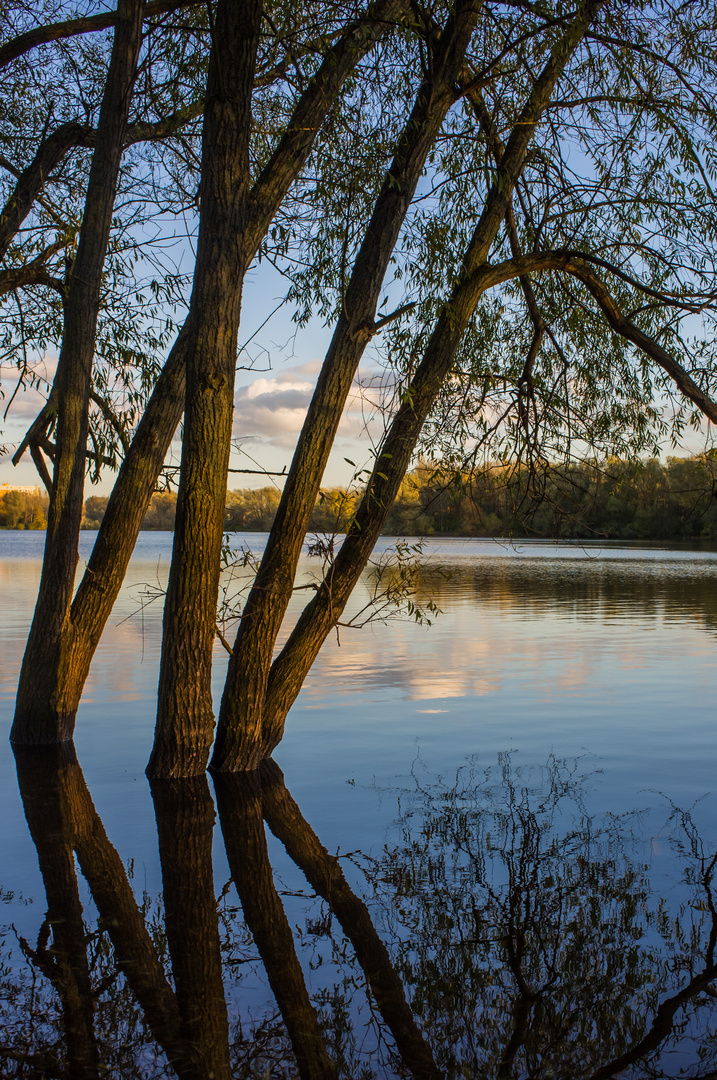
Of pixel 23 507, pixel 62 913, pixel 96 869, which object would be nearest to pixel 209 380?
pixel 96 869

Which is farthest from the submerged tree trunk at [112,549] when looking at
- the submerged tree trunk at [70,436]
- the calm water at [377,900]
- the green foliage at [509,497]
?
the green foliage at [509,497]

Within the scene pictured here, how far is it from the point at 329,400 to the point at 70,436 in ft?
6.96

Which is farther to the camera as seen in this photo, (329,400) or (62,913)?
(329,400)

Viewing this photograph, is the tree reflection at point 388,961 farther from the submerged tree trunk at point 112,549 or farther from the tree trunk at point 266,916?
the submerged tree trunk at point 112,549

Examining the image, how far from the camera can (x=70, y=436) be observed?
6461mm

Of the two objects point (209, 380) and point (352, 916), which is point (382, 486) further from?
point (352, 916)

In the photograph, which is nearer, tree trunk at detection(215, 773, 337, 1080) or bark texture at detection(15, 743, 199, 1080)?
tree trunk at detection(215, 773, 337, 1080)

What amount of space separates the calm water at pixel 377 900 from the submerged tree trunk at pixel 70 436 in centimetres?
43

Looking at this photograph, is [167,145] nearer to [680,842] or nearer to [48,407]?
[48,407]

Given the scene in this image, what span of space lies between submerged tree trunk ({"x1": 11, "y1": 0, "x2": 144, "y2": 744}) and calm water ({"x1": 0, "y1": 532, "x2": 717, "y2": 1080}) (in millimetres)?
432

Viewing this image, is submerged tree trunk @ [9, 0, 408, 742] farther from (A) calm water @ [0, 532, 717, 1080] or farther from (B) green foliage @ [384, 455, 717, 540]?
(B) green foliage @ [384, 455, 717, 540]

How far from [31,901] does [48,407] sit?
13.2 feet

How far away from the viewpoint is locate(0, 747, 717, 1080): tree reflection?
105 inches

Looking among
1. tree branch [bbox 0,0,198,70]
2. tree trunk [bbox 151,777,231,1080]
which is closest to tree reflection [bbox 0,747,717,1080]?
tree trunk [bbox 151,777,231,1080]
